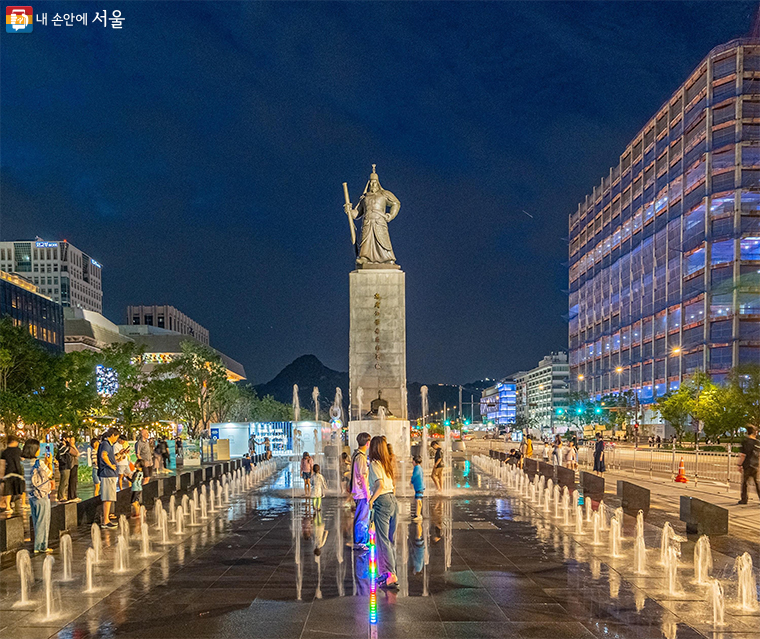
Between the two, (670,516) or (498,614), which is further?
(670,516)

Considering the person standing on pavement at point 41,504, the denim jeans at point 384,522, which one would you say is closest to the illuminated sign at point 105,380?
the person standing on pavement at point 41,504

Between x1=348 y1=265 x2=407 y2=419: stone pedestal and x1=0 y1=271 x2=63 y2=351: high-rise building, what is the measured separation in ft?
164

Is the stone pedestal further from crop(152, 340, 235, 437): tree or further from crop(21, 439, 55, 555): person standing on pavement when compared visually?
crop(21, 439, 55, 555): person standing on pavement

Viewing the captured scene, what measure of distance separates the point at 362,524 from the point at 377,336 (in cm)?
2365

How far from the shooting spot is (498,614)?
8453 millimetres

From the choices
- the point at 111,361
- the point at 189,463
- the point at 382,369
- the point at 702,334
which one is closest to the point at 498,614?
the point at 382,369

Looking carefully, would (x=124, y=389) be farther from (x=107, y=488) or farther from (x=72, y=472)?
(x=107, y=488)

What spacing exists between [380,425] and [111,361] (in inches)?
822

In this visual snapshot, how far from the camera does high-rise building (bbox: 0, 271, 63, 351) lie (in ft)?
249

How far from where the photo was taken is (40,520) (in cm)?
1261

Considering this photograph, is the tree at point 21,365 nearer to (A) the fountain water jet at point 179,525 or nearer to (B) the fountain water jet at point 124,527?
(A) the fountain water jet at point 179,525

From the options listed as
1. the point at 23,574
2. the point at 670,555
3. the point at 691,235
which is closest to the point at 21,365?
the point at 23,574

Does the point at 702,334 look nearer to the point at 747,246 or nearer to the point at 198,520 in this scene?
the point at 747,246

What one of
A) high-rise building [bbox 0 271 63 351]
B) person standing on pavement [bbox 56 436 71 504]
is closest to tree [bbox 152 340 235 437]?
high-rise building [bbox 0 271 63 351]
